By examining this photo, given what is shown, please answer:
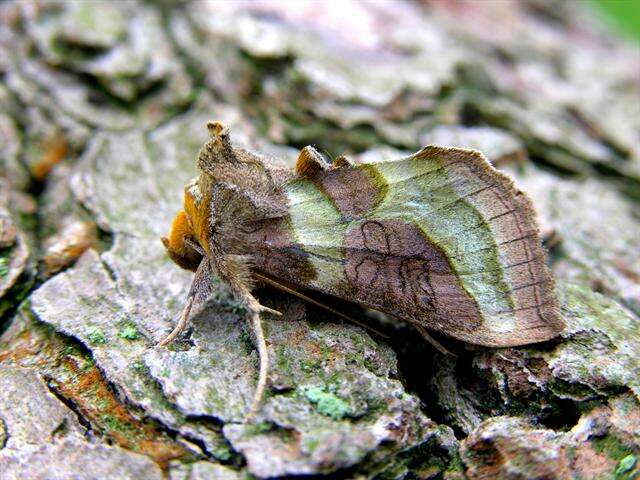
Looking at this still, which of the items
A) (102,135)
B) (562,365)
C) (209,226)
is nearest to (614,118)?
(562,365)

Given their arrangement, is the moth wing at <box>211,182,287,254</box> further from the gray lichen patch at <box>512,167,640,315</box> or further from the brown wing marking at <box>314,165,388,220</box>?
the gray lichen patch at <box>512,167,640,315</box>

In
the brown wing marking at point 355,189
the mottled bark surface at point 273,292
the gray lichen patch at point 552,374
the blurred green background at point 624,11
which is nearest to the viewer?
the mottled bark surface at point 273,292

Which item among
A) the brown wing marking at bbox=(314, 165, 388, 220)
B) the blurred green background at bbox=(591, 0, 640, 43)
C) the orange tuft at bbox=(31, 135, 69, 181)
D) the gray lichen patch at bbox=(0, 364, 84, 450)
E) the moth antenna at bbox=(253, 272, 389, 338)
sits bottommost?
the gray lichen patch at bbox=(0, 364, 84, 450)

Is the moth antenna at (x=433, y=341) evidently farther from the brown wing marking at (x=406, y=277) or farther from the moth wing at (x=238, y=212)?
the moth wing at (x=238, y=212)

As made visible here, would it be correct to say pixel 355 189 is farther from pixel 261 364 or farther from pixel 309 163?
pixel 261 364

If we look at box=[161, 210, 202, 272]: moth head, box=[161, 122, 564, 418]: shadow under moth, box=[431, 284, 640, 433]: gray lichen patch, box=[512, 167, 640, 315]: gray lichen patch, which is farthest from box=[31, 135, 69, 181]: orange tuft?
box=[512, 167, 640, 315]: gray lichen patch

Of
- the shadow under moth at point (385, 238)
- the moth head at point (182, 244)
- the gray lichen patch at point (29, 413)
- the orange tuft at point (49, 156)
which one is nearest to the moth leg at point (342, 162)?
the shadow under moth at point (385, 238)

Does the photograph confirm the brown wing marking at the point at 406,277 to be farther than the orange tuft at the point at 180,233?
No

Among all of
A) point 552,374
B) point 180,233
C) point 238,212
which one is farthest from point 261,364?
point 552,374
